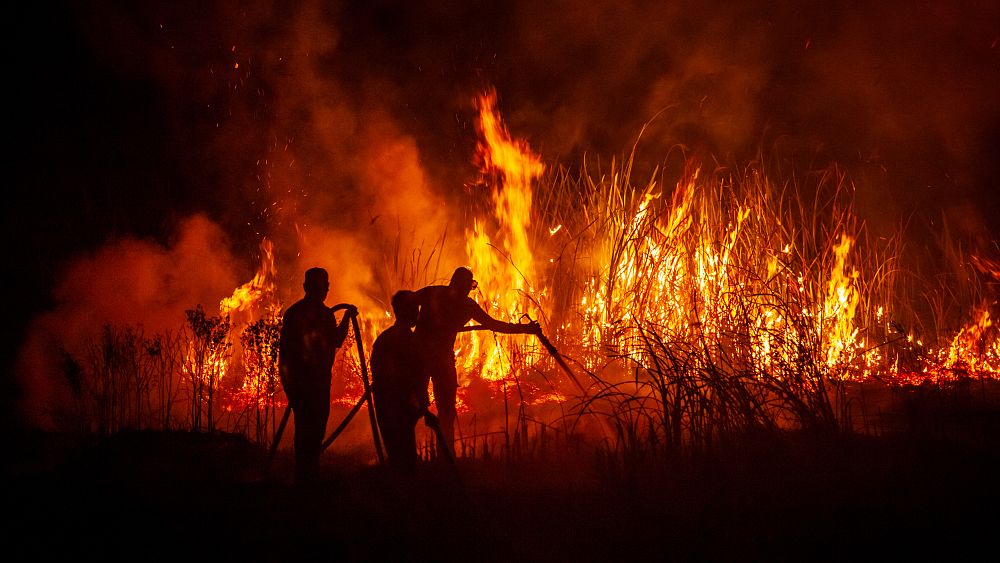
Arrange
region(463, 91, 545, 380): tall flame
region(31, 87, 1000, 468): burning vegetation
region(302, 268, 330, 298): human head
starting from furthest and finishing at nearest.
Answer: region(463, 91, 545, 380): tall flame
region(31, 87, 1000, 468): burning vegetation
region(302, 268, 330, 298): human head

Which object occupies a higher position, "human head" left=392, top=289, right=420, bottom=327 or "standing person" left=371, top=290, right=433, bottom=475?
"human head" left=392, top=289, right=420, bottom=327

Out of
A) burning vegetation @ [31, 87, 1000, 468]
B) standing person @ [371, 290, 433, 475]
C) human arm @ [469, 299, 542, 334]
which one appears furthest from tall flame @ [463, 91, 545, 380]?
standing person @ [371, 290, 433, 475]

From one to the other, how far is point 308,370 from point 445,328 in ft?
5.13

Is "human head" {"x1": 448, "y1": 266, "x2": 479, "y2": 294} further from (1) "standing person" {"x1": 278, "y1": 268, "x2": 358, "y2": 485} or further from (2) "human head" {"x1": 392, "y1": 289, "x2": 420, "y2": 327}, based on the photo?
(1) "standing person" {"x1": 278, "y1": 268, "x2": 358, "y2": 485}

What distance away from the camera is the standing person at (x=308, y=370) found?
5328 millimetres

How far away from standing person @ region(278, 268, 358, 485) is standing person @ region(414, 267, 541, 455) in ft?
3.67

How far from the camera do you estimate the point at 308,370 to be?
5332 millimetres

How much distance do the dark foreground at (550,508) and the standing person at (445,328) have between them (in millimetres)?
947

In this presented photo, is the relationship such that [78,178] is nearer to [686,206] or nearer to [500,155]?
[500,155]

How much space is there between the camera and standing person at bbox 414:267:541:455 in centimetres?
647

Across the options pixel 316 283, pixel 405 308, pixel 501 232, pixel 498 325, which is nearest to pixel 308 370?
pixel 316 283

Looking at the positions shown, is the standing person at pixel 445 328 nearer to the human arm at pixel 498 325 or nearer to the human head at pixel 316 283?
the human arm at pixel 498 325

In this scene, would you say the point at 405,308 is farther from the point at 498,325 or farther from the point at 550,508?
the point at 550,508

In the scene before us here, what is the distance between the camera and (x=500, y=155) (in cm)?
1067
